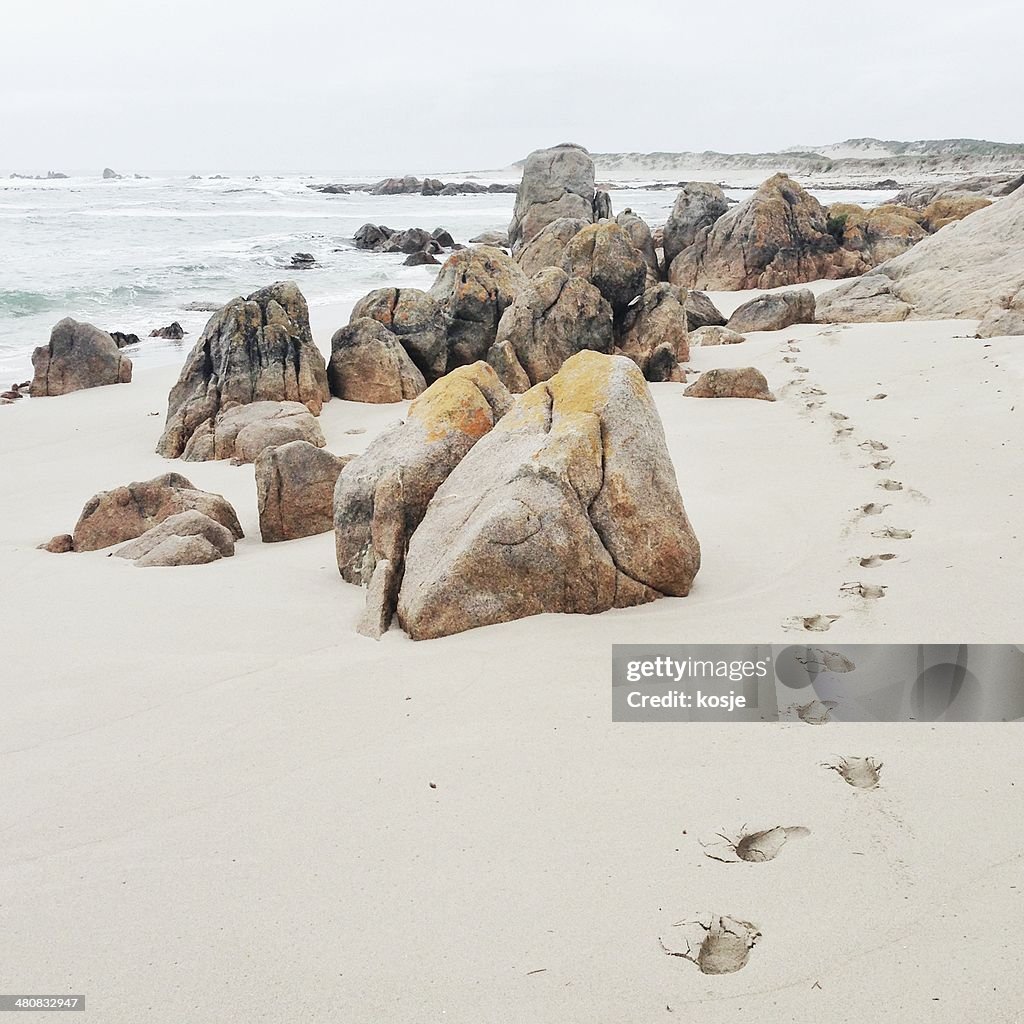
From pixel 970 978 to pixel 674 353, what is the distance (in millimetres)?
10507

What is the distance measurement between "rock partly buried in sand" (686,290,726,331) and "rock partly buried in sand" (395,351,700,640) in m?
10.9

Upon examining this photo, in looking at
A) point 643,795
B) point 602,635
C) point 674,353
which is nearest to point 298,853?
point 643,795

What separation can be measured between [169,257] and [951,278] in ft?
80.0

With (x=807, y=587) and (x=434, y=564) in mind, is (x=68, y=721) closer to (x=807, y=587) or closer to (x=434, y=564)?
(x=434, y=564)

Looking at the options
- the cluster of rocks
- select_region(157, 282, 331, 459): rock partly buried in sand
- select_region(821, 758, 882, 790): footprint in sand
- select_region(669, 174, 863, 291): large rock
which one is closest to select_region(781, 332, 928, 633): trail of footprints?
select_region(821, 758, 882, 790): footprint in sand

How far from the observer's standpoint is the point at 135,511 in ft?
22.7

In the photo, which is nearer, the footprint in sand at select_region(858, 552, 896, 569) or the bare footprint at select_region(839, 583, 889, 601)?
the bare footprint at select_region(839, 583, 889, 601)

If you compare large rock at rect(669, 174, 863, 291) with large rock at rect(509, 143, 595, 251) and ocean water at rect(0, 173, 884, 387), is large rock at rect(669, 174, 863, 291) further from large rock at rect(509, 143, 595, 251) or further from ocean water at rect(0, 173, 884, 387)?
ocean water at rect(0, 173, 884, 387)

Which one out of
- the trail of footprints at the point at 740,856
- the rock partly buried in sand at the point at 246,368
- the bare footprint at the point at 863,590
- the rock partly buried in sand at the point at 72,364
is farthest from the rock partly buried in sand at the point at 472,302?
the trail of footprints at the point at 740,856

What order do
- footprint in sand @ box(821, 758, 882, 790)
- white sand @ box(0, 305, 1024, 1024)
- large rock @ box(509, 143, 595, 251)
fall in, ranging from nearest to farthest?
1. white sand @ box(0, 305, 1024, 1024)
2. footprint in sand @ box(821, 758, 882, 790)
3. large rock @ box(509, 143, 595, 251)

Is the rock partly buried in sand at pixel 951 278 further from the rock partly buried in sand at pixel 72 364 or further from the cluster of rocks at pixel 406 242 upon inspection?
the cluster of rocks at pixel 406 242

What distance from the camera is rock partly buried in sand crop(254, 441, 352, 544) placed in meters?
6.74

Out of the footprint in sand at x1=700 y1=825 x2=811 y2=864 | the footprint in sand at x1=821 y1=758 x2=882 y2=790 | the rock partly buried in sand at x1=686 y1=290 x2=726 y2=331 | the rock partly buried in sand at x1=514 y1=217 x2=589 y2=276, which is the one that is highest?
the rock partly buried in sand at x1=514 y1=217 x2=589 y2=276

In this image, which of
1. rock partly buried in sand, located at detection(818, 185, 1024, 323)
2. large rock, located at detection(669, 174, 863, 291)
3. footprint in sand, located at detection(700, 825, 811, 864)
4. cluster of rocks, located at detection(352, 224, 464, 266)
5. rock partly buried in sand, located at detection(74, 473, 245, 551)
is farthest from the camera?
cluster of rocks, located at detection(352, 224, 464, 266)
